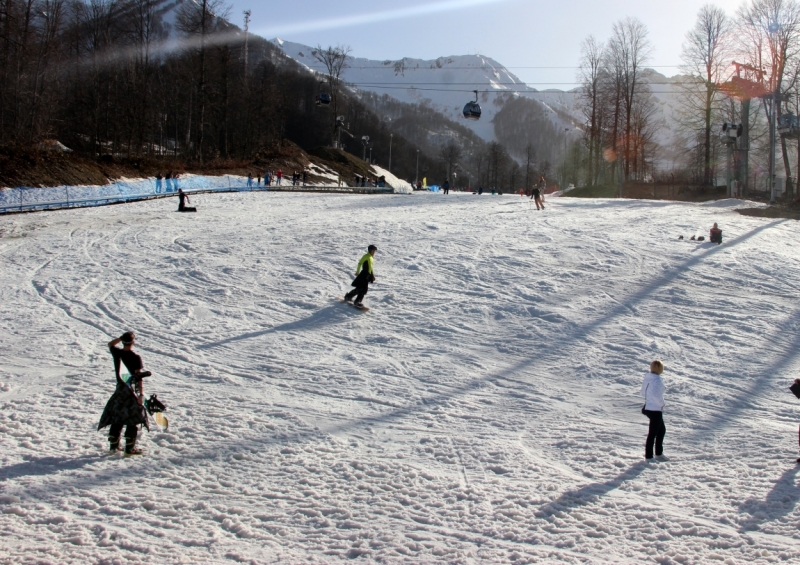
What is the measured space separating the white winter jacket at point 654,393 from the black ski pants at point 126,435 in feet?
20.3

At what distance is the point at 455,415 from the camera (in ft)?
28.5

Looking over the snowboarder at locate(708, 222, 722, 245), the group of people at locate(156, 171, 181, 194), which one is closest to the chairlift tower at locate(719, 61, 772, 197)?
the snowboarder at locate(708, 222, 722, 245)

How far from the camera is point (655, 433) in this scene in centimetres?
716

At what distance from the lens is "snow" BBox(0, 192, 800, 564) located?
17.7 ft

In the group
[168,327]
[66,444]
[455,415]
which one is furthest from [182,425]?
[168,327]

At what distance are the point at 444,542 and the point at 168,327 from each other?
9.13 m

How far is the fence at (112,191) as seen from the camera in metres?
28.0

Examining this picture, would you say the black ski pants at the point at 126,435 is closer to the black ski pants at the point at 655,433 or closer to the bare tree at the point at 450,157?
the black ski pants at the point at 655,433

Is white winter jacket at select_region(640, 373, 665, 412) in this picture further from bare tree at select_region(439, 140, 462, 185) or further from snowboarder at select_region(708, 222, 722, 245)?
bare tree at select_region(439, 140, 462, 185)

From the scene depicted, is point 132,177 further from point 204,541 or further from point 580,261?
point 204,541

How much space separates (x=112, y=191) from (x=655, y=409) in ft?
106

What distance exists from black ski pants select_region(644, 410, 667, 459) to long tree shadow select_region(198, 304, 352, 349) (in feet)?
24.9

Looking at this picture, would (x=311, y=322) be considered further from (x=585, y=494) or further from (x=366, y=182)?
(x=366, y=182)

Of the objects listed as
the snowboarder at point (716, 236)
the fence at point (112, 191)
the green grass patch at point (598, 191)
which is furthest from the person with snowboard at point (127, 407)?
the green grass patch at point (598, 191)
